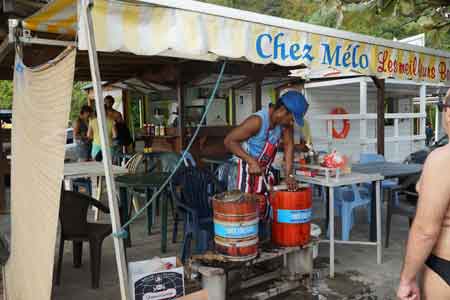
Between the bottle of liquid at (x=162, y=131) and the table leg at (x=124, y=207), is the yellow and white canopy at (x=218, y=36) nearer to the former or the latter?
the table leg at (x=124, y=207)

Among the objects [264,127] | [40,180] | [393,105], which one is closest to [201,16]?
[264,127]

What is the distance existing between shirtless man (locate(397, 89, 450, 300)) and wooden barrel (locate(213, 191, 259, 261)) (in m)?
1.27

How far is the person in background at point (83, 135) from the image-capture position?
7840 mm

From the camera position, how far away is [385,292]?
3.35 metres

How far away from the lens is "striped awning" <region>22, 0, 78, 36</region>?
98.3 inches

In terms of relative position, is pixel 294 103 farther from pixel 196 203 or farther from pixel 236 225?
pixel 196 203

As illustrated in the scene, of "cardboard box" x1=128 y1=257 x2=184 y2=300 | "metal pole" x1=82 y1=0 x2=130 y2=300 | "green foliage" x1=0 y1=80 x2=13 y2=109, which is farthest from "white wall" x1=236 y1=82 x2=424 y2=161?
"green foliage" x1=0 y1=80 x2=13 y2=109

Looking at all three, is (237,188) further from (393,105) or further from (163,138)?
(393,105)

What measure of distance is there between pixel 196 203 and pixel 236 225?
1231 mm

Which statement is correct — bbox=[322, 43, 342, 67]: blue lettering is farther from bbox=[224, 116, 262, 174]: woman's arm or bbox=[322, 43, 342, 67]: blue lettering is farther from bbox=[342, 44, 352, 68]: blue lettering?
bbox=[224, 116, 262, 174]: woman's arm

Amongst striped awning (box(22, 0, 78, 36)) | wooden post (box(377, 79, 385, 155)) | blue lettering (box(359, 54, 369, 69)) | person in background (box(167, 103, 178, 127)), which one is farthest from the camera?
person in background (box(167, 103, 178, 127))

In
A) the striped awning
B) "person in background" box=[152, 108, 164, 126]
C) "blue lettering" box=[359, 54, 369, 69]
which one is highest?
the striped awning

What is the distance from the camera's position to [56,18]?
9.49ft

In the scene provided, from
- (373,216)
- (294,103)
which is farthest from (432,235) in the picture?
(373,216)
